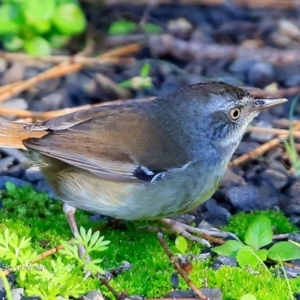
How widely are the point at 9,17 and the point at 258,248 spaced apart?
3389 mm

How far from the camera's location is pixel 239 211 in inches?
206

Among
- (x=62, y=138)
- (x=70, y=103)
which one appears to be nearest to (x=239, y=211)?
(x=62, y=138)

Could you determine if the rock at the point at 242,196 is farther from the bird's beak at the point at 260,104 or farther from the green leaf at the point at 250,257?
the green leaf at the point at 250,257

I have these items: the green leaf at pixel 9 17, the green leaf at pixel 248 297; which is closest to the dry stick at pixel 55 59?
the green leaf at pixel 9 17

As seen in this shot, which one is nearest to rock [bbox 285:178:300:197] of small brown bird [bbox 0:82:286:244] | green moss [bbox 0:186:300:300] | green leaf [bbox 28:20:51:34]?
green moss [bbox 0:186:300:300]

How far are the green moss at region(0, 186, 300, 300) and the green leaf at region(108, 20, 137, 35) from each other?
2727 mm

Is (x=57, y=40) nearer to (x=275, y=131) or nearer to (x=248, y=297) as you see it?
(x=275, y=131)

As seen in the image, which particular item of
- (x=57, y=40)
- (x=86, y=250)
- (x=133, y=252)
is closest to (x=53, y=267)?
(x=86, y=250)

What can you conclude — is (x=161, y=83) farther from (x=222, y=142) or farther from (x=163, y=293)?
(x=163, y=293)

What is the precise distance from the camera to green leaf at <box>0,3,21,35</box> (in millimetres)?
6711

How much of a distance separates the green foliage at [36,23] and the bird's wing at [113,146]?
6.46ft

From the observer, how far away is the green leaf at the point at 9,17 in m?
6.71

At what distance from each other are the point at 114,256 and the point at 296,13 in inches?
180

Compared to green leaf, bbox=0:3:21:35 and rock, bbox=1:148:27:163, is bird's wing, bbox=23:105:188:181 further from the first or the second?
green leaf, bbox=0:3:21:35
